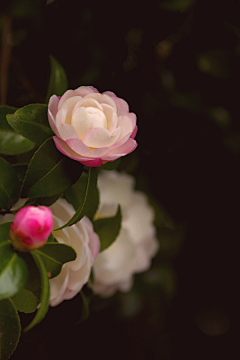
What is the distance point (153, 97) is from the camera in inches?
35.0

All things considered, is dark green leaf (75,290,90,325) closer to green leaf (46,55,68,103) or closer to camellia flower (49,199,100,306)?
camellia flower (49,199,100,306)

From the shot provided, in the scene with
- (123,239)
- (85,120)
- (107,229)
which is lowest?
(123,239)

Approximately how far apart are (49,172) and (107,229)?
18 centimetres

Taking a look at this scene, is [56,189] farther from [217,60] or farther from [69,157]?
[217,60]

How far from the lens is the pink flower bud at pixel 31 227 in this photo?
33cm

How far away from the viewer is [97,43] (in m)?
0.80

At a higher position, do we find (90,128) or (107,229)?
(90,128)

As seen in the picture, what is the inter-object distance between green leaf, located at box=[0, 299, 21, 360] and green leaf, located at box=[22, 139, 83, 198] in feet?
0.44

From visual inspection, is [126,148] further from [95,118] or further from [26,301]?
[26,301]

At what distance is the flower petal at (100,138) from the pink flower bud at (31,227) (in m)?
0.10

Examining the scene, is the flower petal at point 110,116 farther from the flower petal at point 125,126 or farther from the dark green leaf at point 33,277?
the dark green leaf at point 33,277

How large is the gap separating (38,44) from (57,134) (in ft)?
1.80

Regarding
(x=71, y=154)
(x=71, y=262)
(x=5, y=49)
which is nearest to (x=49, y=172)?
(x=71, y=154)

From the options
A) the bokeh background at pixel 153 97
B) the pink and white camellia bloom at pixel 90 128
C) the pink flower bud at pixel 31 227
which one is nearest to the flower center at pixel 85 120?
the pink and white camellia bloom at pixel 90 128
